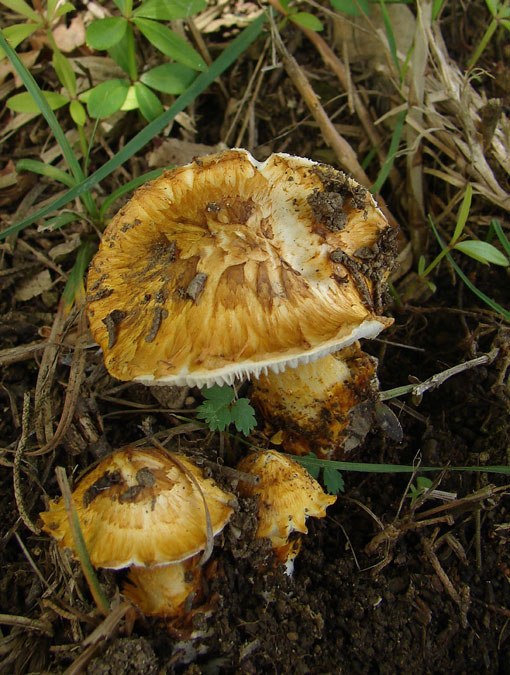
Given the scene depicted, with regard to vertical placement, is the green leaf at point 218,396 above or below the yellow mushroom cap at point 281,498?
above

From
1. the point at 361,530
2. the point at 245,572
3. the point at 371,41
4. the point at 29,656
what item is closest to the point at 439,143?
the point at 371,41

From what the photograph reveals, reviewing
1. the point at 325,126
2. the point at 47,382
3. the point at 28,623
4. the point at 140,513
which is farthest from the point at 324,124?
the point at 28,623

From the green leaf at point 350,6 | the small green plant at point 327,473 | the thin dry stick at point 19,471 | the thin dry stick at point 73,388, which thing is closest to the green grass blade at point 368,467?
the small green plant at point 327,473

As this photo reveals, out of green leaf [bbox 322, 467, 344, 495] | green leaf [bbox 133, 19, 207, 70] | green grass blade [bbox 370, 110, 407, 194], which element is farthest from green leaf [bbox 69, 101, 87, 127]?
green leaf [bbox 322, 467, 344, 495]

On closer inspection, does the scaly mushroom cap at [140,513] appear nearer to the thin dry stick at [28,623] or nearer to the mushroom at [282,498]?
the mushroom at [282,498]

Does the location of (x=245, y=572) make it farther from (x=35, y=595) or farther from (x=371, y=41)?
(x=371, y=41)
